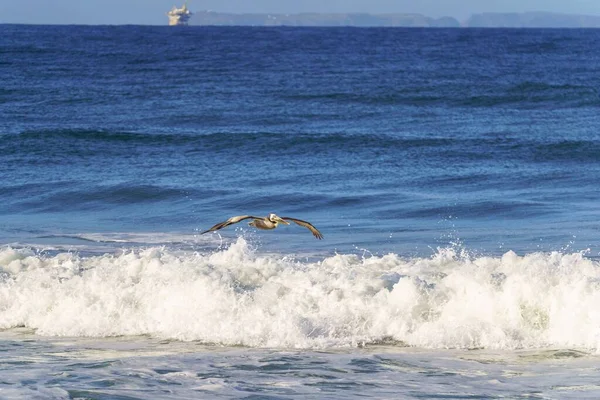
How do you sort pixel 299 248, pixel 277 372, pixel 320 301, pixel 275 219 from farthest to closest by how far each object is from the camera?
1. pixel 299 248
2. pixel 320 301
3. pixel 277 372
4. pixel 275 219

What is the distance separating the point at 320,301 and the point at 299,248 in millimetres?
3276

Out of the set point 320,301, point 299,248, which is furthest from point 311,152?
point 320,301

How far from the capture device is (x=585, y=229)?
52.3 ft

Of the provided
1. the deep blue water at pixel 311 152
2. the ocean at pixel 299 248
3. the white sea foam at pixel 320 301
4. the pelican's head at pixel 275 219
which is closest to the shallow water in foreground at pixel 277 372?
the ocean at pixel 299 248

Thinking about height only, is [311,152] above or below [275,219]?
below

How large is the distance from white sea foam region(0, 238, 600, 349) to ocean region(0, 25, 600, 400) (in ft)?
0.09

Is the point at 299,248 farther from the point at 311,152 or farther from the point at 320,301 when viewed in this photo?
the point at 311,152

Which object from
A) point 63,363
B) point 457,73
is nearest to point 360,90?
point 457,73

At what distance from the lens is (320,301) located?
11859 millimetres

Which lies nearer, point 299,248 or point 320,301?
point 320,301

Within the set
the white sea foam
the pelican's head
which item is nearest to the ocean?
the white sea foam

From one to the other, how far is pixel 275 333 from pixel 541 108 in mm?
25461

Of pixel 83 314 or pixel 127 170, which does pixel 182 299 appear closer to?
pixel 83 314

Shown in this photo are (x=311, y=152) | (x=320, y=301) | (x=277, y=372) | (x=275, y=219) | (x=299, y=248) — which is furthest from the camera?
(x=311, y=152)
